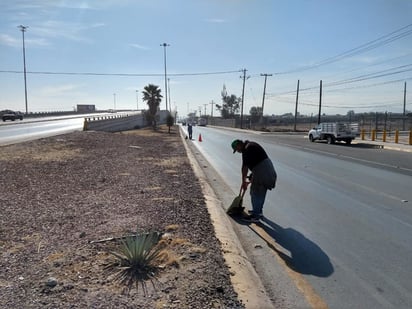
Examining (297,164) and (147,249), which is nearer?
(147,249)

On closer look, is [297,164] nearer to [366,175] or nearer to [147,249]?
[366,175]

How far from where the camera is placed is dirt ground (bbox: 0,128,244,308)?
4082 mm

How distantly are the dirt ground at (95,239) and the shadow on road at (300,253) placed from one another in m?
0.97

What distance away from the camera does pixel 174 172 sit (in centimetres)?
1456

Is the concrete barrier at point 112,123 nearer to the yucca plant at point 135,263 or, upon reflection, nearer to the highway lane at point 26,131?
the highway lane at point 26,131

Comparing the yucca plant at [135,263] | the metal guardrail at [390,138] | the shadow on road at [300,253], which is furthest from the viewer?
the metal guardrail at [390,138]

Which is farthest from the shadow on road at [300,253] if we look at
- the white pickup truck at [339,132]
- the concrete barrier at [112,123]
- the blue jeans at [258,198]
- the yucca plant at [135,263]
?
the concrete barrier at [112,123]

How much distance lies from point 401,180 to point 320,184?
9.17 feet

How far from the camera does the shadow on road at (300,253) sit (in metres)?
5.39

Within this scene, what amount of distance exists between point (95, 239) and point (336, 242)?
3385 mm

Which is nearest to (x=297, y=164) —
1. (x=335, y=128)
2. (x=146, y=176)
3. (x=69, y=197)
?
(x=146, y=176)

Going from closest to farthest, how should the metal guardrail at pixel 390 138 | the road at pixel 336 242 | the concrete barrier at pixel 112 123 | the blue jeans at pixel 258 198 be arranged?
the road at pixel 336 242 < the blue jeans at pixel 258 198 < the metal guardrail at pixel 390 138 < the concrete barrier at pixel 112 123

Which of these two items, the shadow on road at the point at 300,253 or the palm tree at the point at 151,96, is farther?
the palm tree at the point at 151,96

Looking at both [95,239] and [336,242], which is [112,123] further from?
[336,242]
